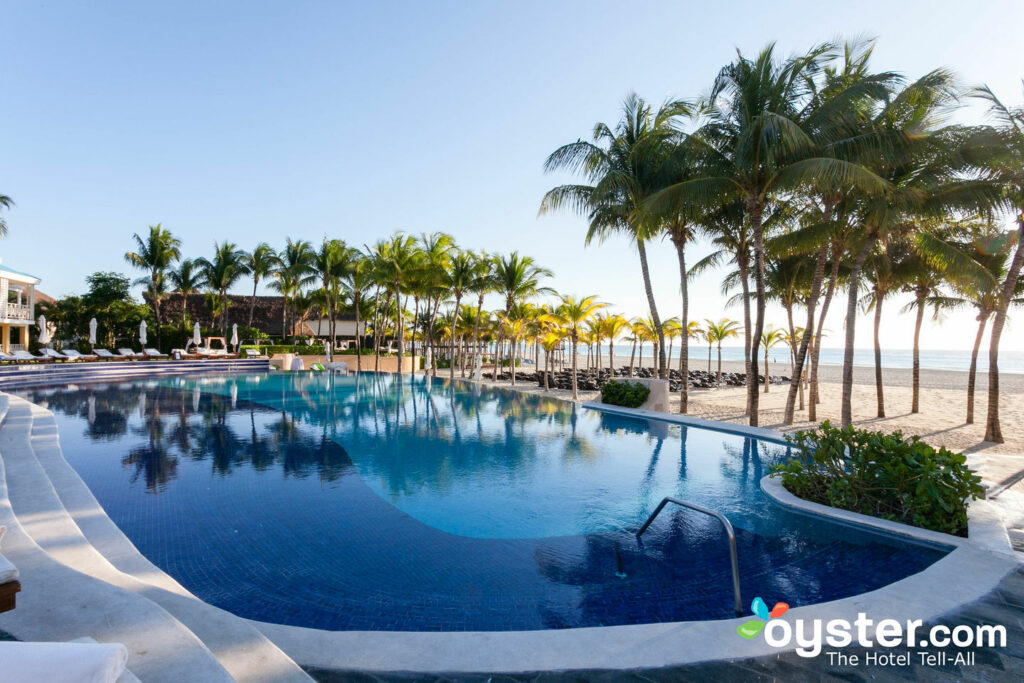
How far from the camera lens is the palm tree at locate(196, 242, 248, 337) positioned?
38.6 metres

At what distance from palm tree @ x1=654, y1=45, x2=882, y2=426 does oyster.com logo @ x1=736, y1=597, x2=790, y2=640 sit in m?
10.0

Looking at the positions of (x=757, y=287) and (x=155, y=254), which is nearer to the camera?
(x=757, y=287)

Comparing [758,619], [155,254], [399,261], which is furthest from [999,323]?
[155,254]

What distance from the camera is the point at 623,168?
1619cm

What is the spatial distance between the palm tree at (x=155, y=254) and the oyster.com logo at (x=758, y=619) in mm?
41121

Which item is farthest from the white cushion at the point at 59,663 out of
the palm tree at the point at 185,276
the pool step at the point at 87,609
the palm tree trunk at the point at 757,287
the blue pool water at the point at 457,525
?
the palm tree at the point at 185,276

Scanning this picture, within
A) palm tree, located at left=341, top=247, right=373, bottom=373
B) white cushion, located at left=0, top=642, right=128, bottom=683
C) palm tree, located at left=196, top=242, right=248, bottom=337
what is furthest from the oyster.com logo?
palm tree, located at left=196, top=242, right=248, bottom=337

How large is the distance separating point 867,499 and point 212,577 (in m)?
7.28

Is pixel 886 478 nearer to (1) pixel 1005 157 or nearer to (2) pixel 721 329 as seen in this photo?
(1) pixel 1005 157

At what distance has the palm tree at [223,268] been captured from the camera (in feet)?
127

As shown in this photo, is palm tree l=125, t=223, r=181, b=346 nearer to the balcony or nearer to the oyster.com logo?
the balcony

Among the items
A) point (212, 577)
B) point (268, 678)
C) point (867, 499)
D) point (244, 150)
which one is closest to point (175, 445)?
point (212, 577)

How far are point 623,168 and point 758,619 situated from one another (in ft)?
49.5

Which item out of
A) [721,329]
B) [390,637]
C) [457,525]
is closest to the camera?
[390,637]
